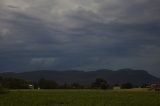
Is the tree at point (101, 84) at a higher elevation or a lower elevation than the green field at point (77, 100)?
higher

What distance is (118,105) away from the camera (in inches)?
1247

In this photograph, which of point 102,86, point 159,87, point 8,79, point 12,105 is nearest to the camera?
point 12,105

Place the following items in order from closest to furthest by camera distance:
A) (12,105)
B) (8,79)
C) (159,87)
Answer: (12,105)
(159,87)
(8,79)

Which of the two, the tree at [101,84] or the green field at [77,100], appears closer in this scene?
the green field at [77,100]

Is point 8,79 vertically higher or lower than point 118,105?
higher

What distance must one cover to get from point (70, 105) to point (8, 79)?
92.8 metres

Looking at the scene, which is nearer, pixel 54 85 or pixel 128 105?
pixel 128 105

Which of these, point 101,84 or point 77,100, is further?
point 101,84

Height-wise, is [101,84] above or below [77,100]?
above

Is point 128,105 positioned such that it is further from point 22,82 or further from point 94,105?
point 22,82

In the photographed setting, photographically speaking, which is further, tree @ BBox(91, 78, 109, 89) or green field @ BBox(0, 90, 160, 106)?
tree @ BBox(91, 78, 109, 89)

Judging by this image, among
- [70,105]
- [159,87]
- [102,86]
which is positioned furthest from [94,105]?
[102,86]

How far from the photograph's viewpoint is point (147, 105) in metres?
32.3

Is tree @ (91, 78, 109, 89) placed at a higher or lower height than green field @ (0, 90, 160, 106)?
higher
